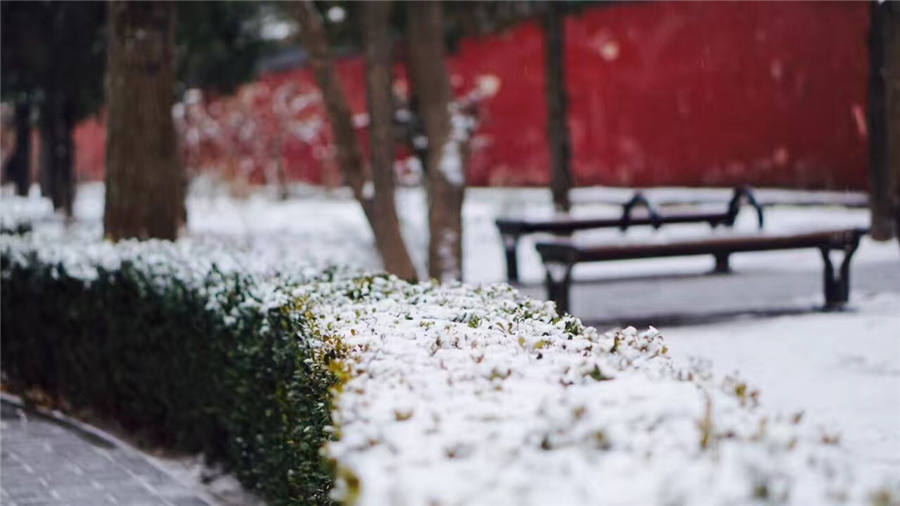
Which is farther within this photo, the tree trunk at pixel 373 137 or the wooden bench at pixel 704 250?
the tree trunk at pixel 373 137

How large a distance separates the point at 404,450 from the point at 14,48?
55.7 feet

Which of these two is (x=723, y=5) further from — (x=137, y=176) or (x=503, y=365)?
(x=503, y=365)

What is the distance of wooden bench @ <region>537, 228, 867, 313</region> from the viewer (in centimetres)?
965

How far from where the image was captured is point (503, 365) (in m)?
3.20

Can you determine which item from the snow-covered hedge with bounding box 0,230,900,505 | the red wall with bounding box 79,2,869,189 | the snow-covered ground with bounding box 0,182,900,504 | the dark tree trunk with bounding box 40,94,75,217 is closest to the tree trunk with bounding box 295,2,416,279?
the snow-covered ground with bounding box 0,182,900,504

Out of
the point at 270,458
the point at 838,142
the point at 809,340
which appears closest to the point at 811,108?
the point at 838,142

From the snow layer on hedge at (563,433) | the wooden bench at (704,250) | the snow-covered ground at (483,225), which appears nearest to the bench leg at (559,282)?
the wooden bench at (704,250)

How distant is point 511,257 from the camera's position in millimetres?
13023

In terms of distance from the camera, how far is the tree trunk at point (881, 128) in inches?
540

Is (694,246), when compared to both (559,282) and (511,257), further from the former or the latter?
(511,257)

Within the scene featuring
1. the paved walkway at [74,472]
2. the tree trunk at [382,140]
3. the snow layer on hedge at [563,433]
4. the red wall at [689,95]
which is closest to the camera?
the snow layer on hedge at [563,433]

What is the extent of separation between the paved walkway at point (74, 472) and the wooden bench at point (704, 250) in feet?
12.3

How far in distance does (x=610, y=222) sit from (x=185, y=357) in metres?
7.13

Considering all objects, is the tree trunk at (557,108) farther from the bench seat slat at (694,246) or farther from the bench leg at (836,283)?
the bench leg at (836,283)
